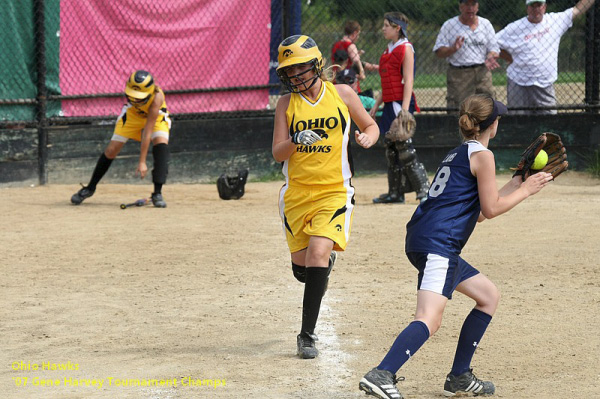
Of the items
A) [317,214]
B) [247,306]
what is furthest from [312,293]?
[247,306]

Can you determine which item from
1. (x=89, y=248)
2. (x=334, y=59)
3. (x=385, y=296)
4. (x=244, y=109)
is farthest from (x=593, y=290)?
(x=244, y=109)

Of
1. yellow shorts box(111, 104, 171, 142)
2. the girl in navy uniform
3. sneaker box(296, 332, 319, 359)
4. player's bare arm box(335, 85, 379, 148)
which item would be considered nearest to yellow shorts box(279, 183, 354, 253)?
player's bare arm box(335, 85, 379, 148)

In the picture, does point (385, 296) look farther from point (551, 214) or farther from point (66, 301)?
point (551, 214)

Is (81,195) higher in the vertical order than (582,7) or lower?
lower

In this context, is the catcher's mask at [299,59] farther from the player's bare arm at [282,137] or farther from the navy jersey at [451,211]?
the navy jersey at [451,211]

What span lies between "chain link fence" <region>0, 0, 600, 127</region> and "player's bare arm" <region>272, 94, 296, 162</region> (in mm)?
6768

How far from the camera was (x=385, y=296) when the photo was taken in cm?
641

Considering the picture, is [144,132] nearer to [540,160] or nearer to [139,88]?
[139,88]

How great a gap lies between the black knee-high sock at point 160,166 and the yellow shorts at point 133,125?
0.13 metres

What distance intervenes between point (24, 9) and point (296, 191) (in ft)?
23.5

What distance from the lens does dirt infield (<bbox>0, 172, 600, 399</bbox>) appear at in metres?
4.73

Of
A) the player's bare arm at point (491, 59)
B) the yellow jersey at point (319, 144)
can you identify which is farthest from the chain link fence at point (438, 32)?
the yellow jersey at point (319, 144)

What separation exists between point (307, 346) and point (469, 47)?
7.49 metres

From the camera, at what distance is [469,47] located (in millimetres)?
11805
